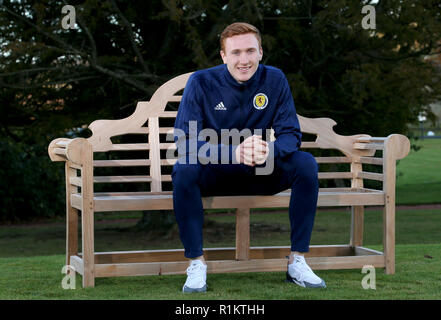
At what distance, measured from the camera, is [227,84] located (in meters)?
3.96

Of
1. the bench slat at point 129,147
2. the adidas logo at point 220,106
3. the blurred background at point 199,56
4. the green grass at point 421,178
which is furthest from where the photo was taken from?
the green grass at point 421,178

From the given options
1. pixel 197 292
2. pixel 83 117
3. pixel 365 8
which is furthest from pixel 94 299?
pixel 83 117

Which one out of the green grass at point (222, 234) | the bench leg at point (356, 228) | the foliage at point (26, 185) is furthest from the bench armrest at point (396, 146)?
the foliage at point (26, 185)

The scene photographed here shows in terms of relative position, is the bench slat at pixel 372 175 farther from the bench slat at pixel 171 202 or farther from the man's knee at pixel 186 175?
the man's knee at pixel 186 175

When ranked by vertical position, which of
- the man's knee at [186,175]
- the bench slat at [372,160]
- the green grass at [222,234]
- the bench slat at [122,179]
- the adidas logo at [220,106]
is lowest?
the green grass at [222,234]

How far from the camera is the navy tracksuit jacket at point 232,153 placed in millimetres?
3664

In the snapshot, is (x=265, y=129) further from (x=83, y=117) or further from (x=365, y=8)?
(x=83, y=117)

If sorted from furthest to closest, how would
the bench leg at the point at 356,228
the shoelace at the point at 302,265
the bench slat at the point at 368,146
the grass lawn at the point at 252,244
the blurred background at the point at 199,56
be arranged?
the blurred background at the point at 199,56 → the bench leg at the point at 356,228 → the bench slat at the point at 368,146 → the shoelace at the point at 302,265 → the grass lawn at the point at 252,244

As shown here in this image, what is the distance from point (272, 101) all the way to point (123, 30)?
6.84m

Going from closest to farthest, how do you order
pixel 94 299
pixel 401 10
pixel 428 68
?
pixel 94 299 < pixel 401 10 < pixel 428 68

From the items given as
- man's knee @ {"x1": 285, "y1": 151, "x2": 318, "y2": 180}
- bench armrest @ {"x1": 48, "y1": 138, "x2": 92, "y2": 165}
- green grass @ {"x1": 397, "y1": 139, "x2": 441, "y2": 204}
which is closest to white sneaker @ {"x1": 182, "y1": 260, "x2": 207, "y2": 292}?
man's knee @ {"x1": 285, "y1": 151, "x2": 318, "y2": 180}

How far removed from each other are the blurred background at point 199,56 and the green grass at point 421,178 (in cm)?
259

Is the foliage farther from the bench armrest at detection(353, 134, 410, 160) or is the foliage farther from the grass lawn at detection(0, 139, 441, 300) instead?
the bench armrest at detection(353, 134, 410, 160)

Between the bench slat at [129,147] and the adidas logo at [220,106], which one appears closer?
the adidas logo at [220,106]
